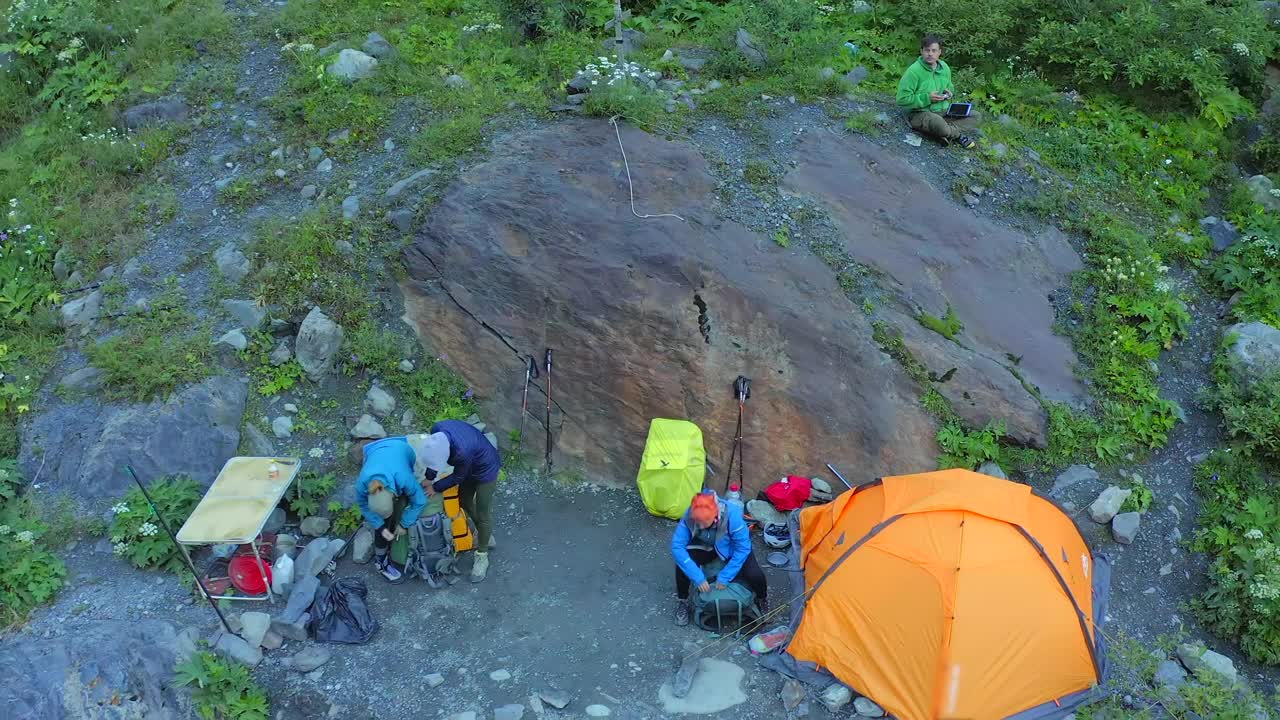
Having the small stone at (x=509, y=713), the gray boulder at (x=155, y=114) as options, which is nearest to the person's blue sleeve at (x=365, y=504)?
the small stone at (x=509, y=713)

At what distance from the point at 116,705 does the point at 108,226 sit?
695 centimetres

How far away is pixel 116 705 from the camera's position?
242 inches

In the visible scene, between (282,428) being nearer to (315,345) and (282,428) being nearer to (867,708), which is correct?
(315,345)

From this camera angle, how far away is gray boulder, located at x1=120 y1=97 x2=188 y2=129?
12180mm

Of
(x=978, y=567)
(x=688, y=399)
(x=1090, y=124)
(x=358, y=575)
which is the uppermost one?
(x=1090, y=124)

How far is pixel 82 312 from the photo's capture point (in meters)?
9.78

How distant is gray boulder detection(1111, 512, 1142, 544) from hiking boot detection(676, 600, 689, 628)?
171 inches

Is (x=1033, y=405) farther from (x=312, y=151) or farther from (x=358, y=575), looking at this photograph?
(x=312, y=151)

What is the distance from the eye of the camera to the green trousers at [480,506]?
25.3ft

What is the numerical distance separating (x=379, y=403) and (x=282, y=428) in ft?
3.29

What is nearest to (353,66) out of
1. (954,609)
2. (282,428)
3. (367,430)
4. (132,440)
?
(282,428)

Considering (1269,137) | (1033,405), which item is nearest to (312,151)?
(1033,405)

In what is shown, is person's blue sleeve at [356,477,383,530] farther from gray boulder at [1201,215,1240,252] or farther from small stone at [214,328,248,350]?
gray boulder at [1201,215,1240,252]

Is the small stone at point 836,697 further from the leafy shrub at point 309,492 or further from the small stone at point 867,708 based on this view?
the leafy shrub at point 309,492
